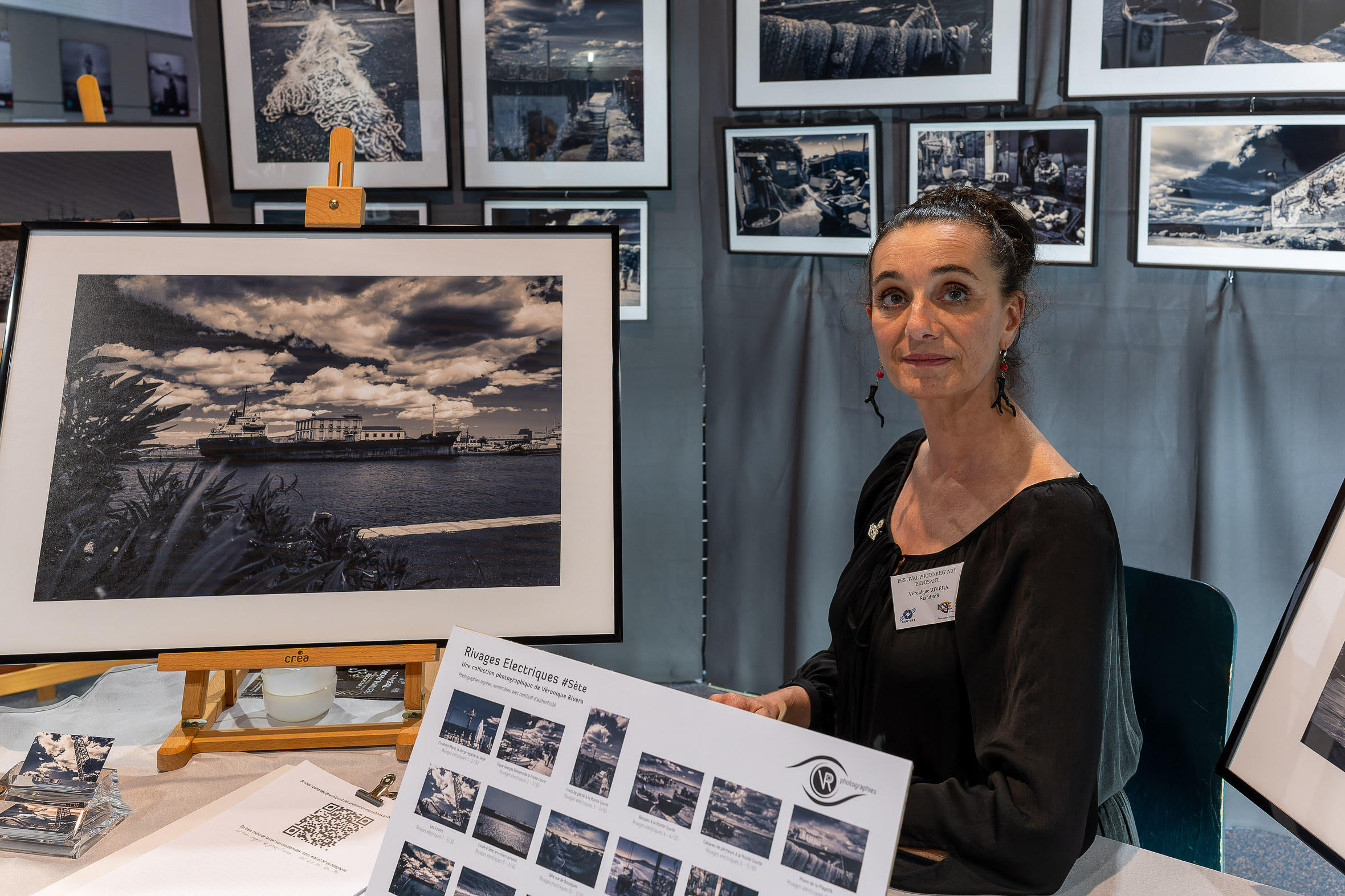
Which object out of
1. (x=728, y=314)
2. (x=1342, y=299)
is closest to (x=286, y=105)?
(x=728, y=314)

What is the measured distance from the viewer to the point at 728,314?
3.14 m

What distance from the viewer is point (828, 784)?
2.55 feet

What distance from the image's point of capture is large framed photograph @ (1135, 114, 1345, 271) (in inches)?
89.4

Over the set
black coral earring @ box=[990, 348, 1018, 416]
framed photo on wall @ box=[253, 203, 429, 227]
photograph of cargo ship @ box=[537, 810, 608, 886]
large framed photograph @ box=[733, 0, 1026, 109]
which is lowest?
photograph of cargo ship @ box=[537, 810, 608, 886]

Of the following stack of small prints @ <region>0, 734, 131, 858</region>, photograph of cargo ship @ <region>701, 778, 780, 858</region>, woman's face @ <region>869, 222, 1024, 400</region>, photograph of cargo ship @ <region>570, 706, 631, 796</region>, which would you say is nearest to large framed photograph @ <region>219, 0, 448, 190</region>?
woman's face @ <region>869, 222, 1024, 400</region>

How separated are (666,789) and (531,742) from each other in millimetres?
156

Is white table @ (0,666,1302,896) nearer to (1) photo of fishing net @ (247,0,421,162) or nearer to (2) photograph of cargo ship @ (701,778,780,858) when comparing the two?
(2) photograph of cargo ship @ (701,778,780,858)

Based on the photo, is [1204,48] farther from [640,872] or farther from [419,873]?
[419,873]

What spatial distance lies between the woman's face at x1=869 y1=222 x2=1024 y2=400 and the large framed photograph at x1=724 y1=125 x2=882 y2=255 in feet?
5.02

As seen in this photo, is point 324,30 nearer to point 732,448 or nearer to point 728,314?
point 728,314

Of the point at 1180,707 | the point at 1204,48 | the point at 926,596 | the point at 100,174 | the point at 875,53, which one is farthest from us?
the point at 875,53

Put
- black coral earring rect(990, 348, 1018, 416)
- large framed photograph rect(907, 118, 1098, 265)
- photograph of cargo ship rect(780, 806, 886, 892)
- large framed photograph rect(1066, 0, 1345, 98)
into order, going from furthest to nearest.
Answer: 1. large framed photograph rect(907, 118, 1098, 265)
2. large framed photograph rect(1066, 0, 1345, 98)
3. black coral earring rect(990, 348, 1018, 416)
4. photograph of cargo ship rect(780, 806, 886, 892)

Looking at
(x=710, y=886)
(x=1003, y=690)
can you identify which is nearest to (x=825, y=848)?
(x=710, y=886)

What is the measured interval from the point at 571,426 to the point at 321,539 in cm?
44
